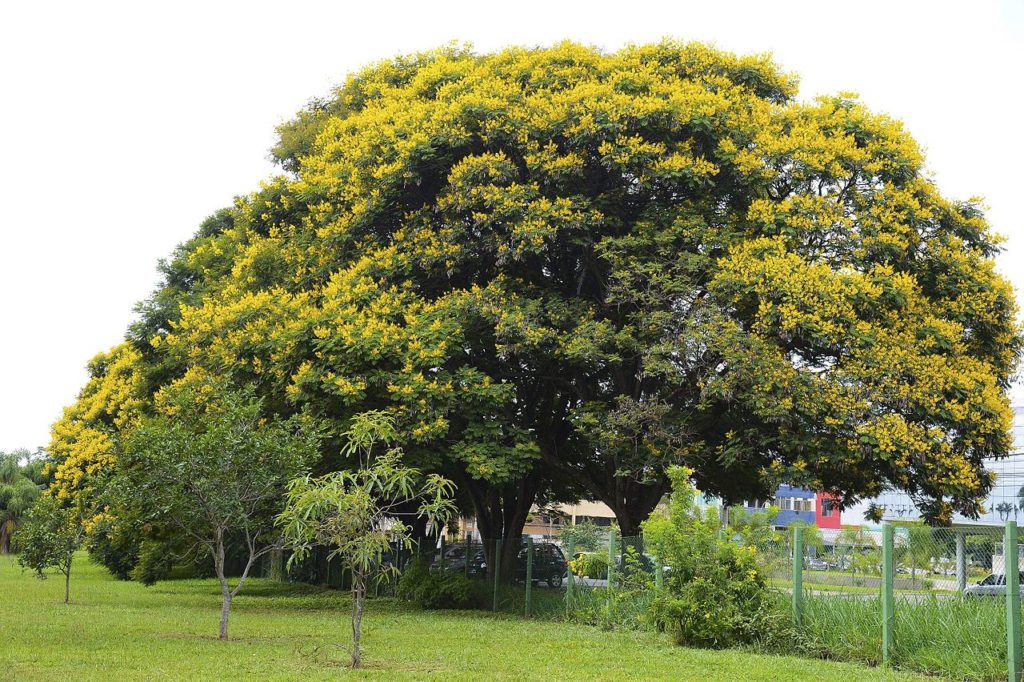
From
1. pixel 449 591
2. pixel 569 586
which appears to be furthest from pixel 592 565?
pixel 449 591

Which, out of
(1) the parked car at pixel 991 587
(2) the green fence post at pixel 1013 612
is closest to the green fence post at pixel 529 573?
(1) the parked car at pixel 991 587

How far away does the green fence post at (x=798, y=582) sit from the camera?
13.3 meters

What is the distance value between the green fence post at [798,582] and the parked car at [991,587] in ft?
8.82

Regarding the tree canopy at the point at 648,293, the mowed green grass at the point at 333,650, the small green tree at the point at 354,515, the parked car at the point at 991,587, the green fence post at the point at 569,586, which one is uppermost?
the tree canopy at the point at 648,293

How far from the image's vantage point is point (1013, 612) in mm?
9805

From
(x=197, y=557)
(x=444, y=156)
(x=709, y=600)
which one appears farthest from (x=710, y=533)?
(x=197, y=557)

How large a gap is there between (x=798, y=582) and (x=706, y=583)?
3.75ft

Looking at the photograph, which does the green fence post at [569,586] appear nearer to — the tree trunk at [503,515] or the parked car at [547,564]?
the parked car at [547,564]

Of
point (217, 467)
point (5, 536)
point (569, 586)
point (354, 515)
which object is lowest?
point (5, 536)

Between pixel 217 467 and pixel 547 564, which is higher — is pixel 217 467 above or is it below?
above

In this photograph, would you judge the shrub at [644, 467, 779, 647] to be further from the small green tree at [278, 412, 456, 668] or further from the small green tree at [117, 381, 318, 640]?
the small green tree at [117, 381, 318, 640]

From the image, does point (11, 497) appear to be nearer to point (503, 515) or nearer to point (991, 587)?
point (503, 515)

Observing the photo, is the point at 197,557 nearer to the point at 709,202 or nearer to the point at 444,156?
the point at 444,156

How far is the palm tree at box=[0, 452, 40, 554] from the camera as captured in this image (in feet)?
187
